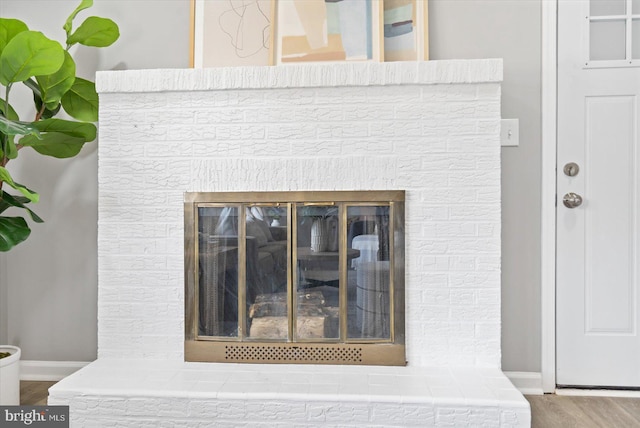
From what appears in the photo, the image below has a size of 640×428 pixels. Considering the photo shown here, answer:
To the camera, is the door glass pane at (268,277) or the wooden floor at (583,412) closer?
the wooden floor at (583,412)

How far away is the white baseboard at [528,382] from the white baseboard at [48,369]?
6.35 ft

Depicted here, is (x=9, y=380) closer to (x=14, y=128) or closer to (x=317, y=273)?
(x=14, y=128)

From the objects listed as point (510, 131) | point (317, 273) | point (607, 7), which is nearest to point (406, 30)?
point (510, 131)

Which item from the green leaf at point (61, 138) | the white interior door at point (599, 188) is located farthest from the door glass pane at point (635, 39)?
the green leaf at point (61, 138)

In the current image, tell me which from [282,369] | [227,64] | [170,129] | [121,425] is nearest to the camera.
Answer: [121,425]

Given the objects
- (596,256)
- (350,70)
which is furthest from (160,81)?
(596,256)

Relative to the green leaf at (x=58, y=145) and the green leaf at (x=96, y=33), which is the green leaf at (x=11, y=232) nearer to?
the green leaf at (x=58, y=145)

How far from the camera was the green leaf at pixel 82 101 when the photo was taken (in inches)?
78.8

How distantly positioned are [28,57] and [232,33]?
790 mm

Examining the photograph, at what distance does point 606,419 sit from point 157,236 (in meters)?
1.88

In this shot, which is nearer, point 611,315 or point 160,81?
point 160,81

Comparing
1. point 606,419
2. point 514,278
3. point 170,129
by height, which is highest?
point 170,129

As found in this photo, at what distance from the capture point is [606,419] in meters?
1.79

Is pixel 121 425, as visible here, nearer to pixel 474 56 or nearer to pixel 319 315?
pixel 319 315
